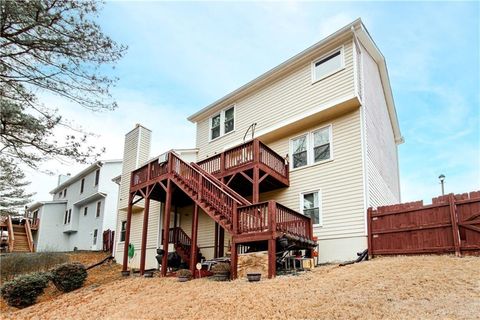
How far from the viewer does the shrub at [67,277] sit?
13.2 m

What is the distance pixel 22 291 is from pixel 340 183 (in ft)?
36.0

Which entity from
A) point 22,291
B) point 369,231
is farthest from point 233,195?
point 22,291

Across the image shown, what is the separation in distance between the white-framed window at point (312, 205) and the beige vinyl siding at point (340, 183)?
0.14 meters

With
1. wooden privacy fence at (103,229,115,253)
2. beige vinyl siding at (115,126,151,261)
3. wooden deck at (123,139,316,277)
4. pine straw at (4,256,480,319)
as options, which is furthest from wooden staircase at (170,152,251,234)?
wooden privacy fence at (103,229,115,253)

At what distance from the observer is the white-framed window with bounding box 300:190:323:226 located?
515 inches

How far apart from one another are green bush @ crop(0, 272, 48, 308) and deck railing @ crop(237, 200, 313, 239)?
711 cm

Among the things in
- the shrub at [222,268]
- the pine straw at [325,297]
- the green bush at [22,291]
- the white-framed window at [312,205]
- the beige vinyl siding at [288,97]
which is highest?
the beige vinyl siding at [288,97]

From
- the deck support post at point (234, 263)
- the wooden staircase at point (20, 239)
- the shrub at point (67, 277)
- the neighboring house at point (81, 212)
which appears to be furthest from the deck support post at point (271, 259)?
the wooden staircase at point (20, 239)

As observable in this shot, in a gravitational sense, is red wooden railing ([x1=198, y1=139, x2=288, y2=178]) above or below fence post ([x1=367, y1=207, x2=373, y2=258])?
above

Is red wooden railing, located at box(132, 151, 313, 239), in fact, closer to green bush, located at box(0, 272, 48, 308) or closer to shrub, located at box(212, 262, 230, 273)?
shrub, located at box(212, 262, 230, 273)

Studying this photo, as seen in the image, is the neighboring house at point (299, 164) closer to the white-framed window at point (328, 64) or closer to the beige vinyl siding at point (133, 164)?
the white-framed window at point (328, 64)

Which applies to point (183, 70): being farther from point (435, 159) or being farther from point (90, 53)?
point (435, 159)

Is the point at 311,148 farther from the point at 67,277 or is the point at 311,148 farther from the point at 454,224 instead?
the point at 67,277

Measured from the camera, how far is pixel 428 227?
9.84 meters
